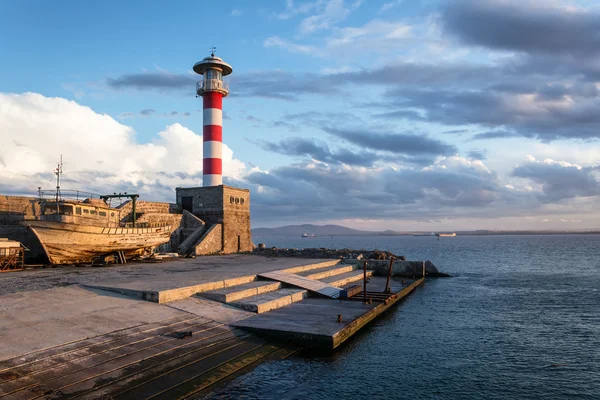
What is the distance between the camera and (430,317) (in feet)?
69.4

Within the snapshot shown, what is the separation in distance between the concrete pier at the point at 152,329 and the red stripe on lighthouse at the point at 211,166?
888 inches

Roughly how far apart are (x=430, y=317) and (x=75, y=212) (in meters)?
20.1

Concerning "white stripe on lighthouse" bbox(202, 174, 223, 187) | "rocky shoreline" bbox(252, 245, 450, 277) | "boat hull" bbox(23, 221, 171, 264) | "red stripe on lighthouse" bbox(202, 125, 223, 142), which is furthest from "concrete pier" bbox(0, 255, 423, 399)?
"red stripe on lighthouse" bbox(202, 125, 223, 142)

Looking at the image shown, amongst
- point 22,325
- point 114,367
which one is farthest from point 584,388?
point 22,325

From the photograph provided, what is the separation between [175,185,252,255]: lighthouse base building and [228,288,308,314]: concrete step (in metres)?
17.1

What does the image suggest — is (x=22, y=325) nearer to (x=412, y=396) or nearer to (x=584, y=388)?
(x=412, y=396)

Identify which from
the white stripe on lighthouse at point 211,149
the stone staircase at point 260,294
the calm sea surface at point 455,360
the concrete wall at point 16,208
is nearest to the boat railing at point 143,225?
the concrete wall at point 16,208

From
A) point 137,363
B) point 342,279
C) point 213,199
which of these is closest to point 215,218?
point 213,199

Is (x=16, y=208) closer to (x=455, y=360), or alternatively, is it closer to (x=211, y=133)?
(x=211, y=133)

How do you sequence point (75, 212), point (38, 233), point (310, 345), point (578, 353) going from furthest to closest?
point (75, 212) < point (38, 233) < point (578, 353) < point (310, 345)

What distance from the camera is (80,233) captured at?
81.2 feet

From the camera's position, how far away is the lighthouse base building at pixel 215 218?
36875 mm

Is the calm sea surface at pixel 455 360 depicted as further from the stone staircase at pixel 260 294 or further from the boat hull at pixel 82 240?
the boat hull at pixel 82 240

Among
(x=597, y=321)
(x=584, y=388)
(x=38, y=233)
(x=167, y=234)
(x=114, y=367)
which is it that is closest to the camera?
(x=114, y=367)
